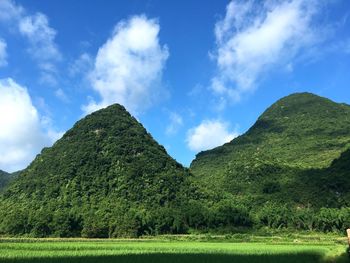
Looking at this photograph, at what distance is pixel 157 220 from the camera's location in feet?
217

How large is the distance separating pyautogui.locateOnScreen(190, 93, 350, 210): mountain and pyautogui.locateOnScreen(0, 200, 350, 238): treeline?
10021mm

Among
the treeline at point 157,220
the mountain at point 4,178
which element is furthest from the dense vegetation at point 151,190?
the mountain at point 4,178

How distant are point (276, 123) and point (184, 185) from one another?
228 feet

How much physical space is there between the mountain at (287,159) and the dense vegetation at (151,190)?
29 cm

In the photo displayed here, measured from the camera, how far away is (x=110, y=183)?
86125 mm

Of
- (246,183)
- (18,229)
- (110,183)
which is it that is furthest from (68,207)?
(246,183)

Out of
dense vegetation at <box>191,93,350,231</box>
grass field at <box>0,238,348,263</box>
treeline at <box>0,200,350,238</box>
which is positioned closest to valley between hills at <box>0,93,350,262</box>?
treeline at <box>0,200,350,238</box>

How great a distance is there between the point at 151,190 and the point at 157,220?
18581mm

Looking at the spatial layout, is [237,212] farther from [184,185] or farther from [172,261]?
[172,261]

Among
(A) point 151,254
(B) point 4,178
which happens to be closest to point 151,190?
(A) point 151,254

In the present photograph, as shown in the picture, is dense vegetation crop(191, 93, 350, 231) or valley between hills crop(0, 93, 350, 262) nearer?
valley between hills crop(0, 93, 350, 262)

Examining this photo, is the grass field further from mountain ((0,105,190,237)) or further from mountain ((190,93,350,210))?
mountain ((190,93,350,210))

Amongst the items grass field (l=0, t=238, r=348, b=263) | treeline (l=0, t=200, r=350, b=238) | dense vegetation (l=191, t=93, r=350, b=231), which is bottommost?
grass field (l=0, t=238, r=348, b=263)

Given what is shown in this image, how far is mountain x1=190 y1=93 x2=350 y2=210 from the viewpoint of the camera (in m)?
86.1
